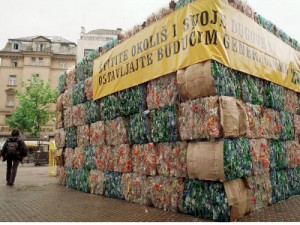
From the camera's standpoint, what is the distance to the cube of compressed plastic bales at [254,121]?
5.94 metres

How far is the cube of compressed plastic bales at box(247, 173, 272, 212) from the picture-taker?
5.82 metres

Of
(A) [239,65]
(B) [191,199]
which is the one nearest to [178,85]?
(A) [239,65]

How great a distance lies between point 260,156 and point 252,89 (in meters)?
1.32

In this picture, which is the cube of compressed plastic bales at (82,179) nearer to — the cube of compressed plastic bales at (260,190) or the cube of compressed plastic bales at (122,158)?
the cube of compressed plastic bales at (122,158)

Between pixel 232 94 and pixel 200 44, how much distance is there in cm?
105

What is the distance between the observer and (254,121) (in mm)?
6113

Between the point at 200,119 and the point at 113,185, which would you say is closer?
the point at 200,119

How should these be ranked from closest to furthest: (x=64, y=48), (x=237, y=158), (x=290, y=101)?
(x=237, y=158), (x=290, y=101), (x=64, y=48)

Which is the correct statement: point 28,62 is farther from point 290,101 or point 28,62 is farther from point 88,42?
point 290,101

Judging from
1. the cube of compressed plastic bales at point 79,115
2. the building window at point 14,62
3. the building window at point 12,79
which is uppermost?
the building window at point 14,62

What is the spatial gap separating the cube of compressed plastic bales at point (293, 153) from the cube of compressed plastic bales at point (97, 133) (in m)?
4.45

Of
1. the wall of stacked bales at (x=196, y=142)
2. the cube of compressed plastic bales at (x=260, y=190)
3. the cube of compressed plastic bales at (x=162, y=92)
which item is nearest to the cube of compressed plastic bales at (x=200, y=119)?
the wall of stacked bales at (x=196, y=142)

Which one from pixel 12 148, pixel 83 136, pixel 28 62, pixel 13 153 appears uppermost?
pixel 28 62

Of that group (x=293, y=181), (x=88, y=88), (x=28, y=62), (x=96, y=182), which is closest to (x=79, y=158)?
(x=96, y=182)
